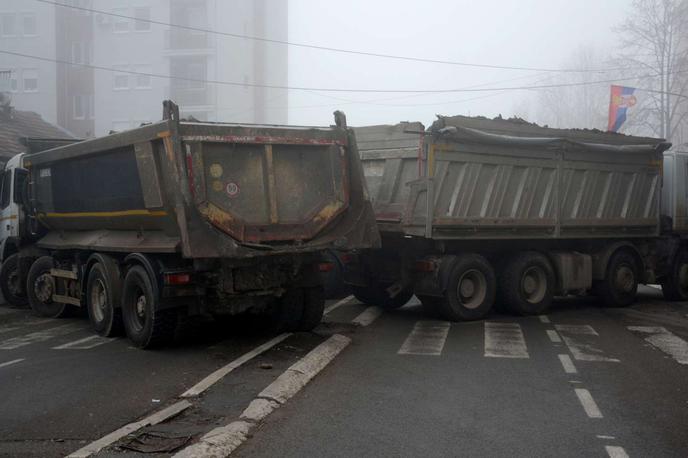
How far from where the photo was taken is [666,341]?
984 cm

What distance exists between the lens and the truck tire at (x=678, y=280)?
14.4 m

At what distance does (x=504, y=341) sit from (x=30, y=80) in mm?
42556

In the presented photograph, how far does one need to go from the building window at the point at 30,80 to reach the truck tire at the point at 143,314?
3969 centimetres

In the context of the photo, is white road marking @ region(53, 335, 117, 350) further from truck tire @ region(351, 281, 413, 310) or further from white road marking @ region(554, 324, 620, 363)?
white road marking @ region(554, 324, 620, 363)

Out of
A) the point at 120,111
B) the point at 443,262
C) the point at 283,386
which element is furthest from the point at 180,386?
the point at 120,111

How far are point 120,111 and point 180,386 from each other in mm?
40351

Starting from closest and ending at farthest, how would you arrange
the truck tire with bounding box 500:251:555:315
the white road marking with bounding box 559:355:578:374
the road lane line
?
the road lane line
the white road marking with bounding box 559:355:578:374
the truck tire with bounding box 500:251:555:315

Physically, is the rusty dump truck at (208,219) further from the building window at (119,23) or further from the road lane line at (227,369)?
the building window at (119,23)

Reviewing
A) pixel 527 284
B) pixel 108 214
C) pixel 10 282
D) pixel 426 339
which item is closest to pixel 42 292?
pixel 10 282

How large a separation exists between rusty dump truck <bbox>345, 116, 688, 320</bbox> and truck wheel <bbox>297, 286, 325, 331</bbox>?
77.0 inches

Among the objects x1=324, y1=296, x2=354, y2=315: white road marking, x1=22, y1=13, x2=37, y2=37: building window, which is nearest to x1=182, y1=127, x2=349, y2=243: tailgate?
x1=324, y1=296, x2=354, y2=315: white road marking

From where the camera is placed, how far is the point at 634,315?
497 inches

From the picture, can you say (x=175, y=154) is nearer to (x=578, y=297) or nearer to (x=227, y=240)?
(x=227, y=240)

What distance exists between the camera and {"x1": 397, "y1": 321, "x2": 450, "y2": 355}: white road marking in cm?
895
